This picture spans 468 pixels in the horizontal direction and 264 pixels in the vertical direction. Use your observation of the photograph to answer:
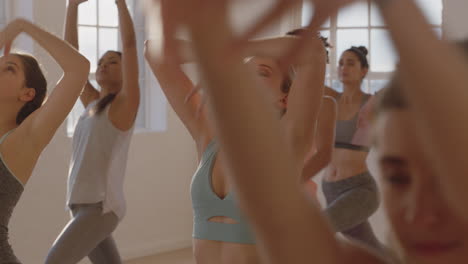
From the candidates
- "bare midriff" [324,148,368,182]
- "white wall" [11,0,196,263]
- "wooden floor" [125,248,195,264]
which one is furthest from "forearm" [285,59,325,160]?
"wooden floor" [125,248,195,264]

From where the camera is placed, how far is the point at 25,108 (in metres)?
2.84

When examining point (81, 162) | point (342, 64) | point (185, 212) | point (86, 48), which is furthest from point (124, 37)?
point (185, 212)

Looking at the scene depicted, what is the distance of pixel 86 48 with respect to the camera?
5.52 m

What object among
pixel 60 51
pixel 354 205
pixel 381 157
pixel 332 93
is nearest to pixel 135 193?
pixel 332 93

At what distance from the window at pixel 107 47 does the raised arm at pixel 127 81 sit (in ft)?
6.19

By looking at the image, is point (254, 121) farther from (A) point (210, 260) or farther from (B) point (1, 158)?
(B) point (1, 158)

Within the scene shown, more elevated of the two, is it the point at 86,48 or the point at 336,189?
the point at 86,48

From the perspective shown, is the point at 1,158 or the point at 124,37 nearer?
the point at 1,158

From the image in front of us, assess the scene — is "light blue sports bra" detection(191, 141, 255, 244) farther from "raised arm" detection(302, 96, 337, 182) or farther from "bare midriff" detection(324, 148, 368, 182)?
"bare midriff" detection(324, 148, 368, 182)

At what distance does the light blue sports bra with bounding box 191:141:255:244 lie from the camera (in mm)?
1866

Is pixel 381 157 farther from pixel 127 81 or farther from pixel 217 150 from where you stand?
pixel 127 81

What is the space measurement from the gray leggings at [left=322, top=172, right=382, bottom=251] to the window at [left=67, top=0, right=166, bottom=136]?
80.6 inches

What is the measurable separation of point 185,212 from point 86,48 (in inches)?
63.5

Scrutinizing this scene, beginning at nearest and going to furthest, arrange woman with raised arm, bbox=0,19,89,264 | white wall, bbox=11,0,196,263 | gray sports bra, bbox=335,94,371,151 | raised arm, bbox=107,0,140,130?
woman with raised arm, bbox=0,19,89,264, raised arm, bbox=107,0,140,130, gray sports bra, bbox=335,94,371,151, white wall, bbox=11,0,196,263
